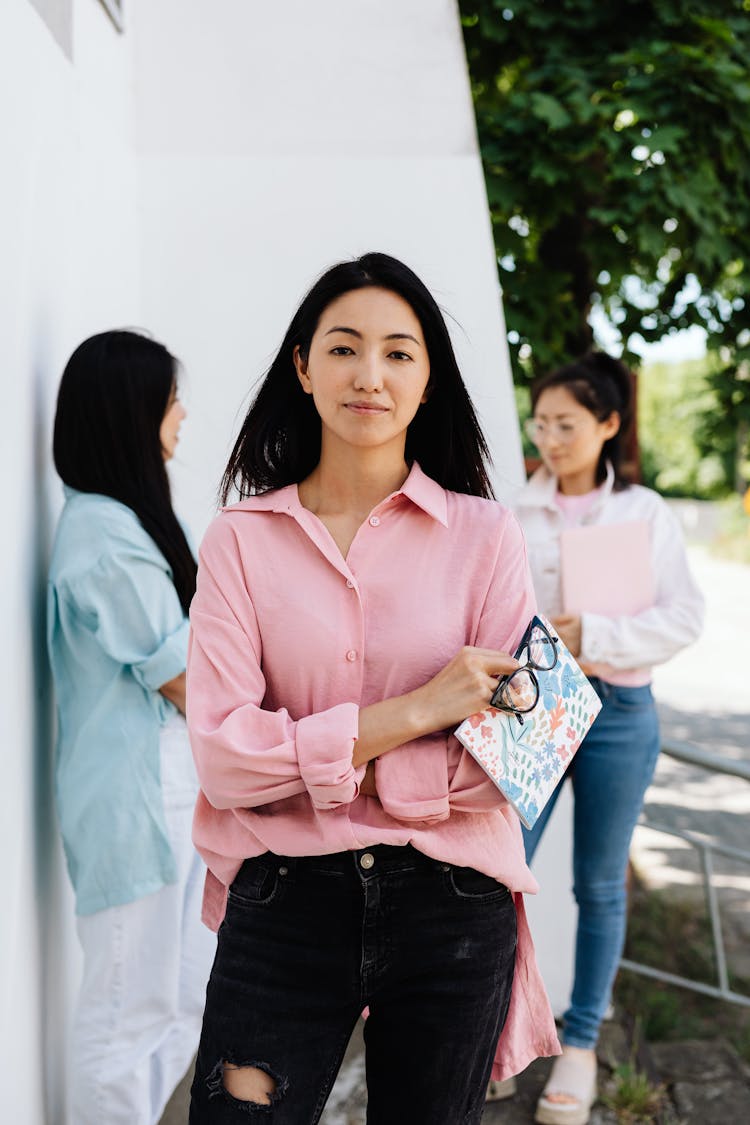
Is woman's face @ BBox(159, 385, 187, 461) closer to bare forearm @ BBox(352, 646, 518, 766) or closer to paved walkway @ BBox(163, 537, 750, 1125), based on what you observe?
bare forearm @ BBox(352, 646, 518, 766)

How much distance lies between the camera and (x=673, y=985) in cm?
444

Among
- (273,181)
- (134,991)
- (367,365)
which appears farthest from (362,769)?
(273,181)

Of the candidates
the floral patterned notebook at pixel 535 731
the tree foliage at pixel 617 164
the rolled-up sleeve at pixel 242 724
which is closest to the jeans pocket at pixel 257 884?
the rolled-up sleeve at pixel 242 724

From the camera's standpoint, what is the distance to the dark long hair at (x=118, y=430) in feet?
8.23

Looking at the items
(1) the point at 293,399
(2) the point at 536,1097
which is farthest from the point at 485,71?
(2) the point at 536,1097

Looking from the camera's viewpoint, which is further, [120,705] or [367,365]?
[120,705]

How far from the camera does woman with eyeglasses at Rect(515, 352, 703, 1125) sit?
3.02 m

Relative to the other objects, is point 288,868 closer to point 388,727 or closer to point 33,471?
point 388,727

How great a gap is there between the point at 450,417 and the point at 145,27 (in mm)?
2483

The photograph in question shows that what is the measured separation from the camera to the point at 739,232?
4555mm

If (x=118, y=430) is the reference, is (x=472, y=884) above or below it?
below

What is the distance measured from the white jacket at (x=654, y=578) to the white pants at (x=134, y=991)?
3.57 ft

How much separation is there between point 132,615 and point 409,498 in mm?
885

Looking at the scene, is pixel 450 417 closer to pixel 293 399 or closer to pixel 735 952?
pixel 293 399
